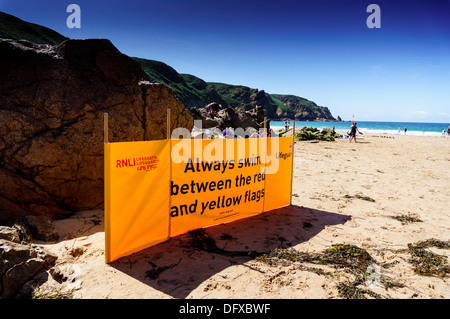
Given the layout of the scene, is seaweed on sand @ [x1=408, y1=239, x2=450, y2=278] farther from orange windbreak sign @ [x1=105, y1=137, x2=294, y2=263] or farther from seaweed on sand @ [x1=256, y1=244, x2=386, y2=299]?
orange windbreak sign @ [x1=105, y1=137, x2=294, y2=263]

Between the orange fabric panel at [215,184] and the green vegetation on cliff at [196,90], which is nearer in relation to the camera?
the orange fabric panel at [215,184]

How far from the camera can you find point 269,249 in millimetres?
4137

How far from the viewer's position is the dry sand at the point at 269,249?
305 centimetres

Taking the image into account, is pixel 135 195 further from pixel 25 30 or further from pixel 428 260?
pixel 25 30

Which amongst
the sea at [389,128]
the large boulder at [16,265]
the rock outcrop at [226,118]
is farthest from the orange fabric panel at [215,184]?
the rock outcrop at [226,118]

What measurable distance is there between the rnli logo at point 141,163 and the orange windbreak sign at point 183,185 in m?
0.01

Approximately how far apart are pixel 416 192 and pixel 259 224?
569 centimetres

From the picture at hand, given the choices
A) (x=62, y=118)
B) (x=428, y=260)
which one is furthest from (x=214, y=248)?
(x=62, y=118)

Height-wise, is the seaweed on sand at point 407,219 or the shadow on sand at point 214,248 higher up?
the seaweed on sand at point 407,219

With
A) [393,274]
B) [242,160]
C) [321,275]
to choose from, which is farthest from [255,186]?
[393,274]

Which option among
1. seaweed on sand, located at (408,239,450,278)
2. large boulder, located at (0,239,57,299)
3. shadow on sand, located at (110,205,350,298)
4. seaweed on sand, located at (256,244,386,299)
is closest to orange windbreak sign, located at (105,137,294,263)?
shadow on sand, located at (110,205,350,298)

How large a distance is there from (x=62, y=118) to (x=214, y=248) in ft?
13.1

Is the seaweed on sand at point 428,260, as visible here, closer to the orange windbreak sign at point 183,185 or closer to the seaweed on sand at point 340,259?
the seaweed on sand at point 340,259

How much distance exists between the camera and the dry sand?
305cm
